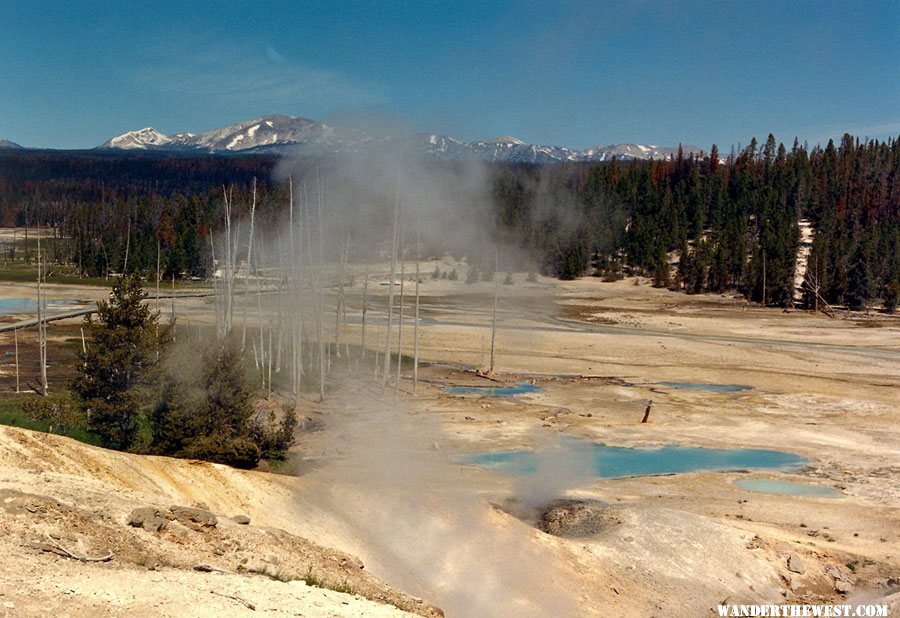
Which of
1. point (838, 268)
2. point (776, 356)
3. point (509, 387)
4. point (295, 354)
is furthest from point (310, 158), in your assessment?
point (838, 268)

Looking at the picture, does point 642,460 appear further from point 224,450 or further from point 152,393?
point 152,393

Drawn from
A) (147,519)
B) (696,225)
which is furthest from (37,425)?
(696,225)

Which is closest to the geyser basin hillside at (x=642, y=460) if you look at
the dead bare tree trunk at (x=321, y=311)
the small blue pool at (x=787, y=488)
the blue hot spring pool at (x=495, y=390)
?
the small blue pool at (x=787, y=488)

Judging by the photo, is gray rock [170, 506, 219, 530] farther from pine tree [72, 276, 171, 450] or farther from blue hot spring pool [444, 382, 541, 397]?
blue hot spring pool [444, 382, 541, 397]

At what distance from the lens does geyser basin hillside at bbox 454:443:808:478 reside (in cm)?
2364

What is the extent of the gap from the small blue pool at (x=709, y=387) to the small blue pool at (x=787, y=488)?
47.4 feet

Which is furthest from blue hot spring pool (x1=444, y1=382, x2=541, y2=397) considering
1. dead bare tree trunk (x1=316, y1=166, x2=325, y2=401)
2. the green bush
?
the green bush

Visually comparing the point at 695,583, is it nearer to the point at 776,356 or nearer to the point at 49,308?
the point at 776,356

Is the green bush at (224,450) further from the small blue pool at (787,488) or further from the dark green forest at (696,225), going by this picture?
the dark green forest at (696,225)

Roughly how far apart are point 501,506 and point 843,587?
6.76m

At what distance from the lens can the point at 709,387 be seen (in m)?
37.9

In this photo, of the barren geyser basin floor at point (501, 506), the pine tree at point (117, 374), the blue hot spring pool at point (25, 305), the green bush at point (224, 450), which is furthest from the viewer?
the blue hot spring pool at point (25, 305)

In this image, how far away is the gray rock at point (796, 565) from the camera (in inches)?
607

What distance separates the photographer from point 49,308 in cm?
5969
